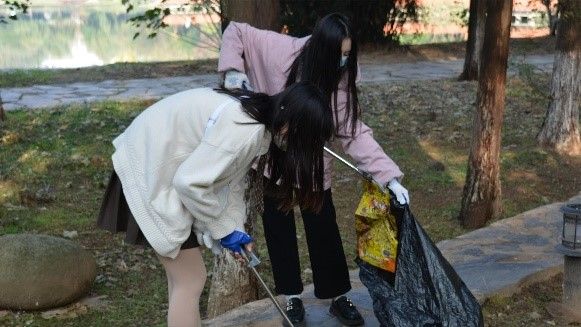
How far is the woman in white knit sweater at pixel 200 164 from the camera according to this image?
2.97 meters

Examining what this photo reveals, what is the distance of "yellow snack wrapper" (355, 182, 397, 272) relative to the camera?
12.0 feet

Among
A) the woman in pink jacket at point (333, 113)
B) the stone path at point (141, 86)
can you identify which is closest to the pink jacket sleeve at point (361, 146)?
the woman in pink jacket at point (333, 113)

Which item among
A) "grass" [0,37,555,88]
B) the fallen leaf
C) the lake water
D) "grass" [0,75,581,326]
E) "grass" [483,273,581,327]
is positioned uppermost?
"grass" [483,273,581,327]

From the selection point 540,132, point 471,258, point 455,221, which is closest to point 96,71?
point 540,132

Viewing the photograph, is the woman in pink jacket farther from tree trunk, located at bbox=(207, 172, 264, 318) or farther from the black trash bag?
tree trunk, located at bbox=(207, 172, 264, 318)

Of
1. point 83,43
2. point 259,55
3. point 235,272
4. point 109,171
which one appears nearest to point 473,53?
point 109,171

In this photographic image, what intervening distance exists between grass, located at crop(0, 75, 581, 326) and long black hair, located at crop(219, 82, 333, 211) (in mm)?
1722

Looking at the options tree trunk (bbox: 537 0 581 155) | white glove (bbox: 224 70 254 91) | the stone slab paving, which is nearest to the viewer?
white glove (bbox: 224 70 254 91)

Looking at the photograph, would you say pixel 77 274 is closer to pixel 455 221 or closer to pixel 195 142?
pixel 195 142

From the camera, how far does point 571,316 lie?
433 centimetres

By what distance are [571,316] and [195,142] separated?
7.45 ft

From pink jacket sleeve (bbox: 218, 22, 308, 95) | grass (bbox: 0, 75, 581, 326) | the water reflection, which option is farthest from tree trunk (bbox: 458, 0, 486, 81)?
pink jacket sleeve (bbox: 218, 22, 308, 95)

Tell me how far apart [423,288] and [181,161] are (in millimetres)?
1149

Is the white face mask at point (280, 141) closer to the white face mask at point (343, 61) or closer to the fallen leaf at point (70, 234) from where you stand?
the white face mask at point (343, 61)
